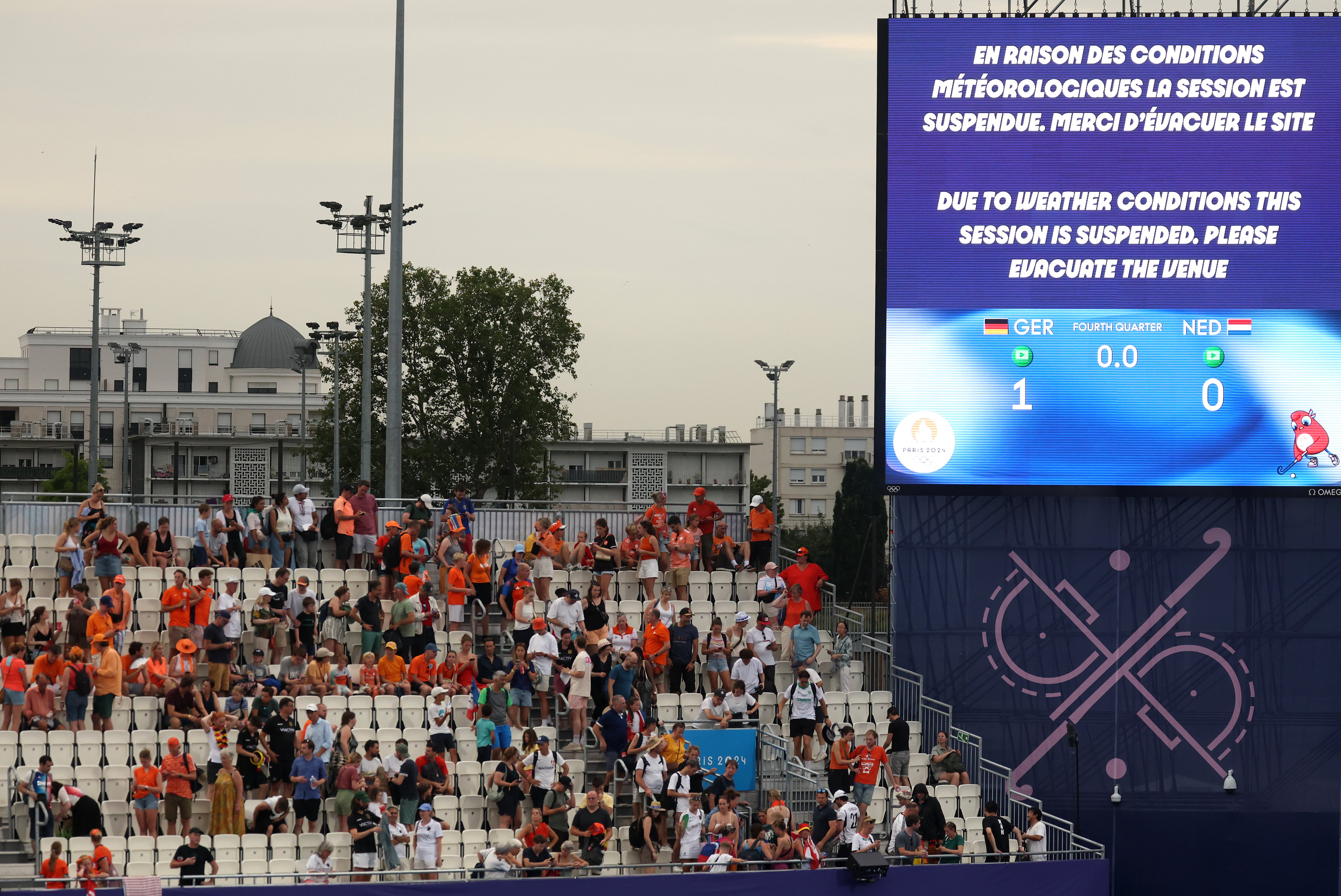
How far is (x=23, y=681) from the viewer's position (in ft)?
60.1

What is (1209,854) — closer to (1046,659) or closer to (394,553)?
(1046,659)

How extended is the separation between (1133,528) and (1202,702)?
7.71 ft

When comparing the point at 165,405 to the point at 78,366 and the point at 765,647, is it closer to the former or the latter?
the point at 78,366

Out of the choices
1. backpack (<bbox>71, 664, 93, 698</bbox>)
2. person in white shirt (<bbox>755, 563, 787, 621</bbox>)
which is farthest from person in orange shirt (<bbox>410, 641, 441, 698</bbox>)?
person in white shirt (<bbox>755, 563, 787, 621</bbox>)

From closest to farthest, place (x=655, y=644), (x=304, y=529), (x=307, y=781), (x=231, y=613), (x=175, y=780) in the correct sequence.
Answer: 1. (x=175, y=780)
2. (x=307, y=781)
3. (x=231, y=613)
4. (x=655, y=644)
5. (x=304, y=529)

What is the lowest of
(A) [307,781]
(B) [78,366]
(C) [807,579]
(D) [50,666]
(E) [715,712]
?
(A) [307,781]

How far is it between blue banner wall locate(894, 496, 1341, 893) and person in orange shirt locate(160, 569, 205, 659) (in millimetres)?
8740

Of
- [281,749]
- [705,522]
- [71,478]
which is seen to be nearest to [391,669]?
[281,749]

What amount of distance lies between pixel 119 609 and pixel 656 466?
95531mm

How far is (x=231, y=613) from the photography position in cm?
1953

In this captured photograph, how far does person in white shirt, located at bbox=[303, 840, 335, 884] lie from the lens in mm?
16625

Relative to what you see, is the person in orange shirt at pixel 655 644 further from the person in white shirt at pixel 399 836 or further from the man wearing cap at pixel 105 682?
the man wearing cap at pixel 105 682

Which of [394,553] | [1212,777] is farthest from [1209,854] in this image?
[394,553]

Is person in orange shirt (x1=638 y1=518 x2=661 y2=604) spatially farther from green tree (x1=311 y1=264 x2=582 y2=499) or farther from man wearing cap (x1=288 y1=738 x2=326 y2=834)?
green tree (x1=311 y1=264 x2=582 y2=499)
